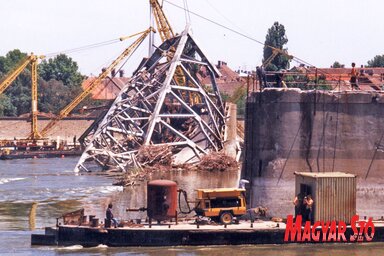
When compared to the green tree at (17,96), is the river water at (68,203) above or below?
below

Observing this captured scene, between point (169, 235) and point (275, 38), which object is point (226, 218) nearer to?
point (169, 235)

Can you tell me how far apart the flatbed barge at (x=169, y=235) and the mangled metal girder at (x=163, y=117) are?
42.0 metres

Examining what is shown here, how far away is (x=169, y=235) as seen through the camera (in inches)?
1362

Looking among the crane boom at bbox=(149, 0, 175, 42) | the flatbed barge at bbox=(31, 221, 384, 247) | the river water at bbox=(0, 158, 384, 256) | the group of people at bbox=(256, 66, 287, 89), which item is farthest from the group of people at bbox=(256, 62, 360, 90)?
the crane boom at bbox=(149, 0, 175, 42)

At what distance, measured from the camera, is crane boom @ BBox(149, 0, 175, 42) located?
108438 mm

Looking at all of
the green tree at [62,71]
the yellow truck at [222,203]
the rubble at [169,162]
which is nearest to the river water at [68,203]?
the yellow truck at [222,203]

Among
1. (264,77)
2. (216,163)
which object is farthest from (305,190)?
(216,163)

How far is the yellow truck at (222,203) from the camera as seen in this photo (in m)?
36.1

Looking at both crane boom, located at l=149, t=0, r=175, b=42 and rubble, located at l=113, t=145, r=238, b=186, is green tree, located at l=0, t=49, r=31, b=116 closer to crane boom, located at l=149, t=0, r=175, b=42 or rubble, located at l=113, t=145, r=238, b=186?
crane boom, located at l=149, t=0, r=175, b=42

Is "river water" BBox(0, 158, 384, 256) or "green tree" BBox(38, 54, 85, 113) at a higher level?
"green tree" BBox(38, 54, 85, 113)

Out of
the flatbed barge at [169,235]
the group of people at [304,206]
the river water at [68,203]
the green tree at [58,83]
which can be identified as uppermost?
the green tree at [58,83]

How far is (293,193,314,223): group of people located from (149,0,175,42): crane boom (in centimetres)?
7350

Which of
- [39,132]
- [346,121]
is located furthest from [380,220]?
[39,132]

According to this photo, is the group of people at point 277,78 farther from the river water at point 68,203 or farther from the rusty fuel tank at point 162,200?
the river water at point 68,203
